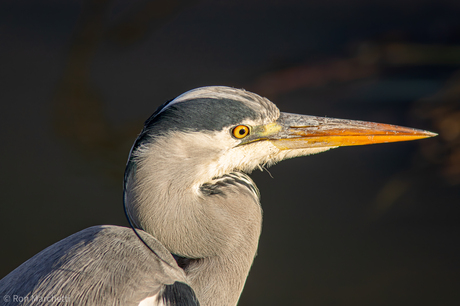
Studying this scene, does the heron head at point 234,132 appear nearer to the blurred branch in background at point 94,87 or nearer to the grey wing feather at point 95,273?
the grey wing feather at point 95,273

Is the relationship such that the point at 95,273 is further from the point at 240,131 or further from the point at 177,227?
the point at 240,131

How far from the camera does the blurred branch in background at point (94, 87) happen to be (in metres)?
2.88

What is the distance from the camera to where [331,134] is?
4.26ft

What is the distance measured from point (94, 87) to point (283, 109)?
1.52 metres

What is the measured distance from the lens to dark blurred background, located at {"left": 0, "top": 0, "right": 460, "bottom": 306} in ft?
7.54

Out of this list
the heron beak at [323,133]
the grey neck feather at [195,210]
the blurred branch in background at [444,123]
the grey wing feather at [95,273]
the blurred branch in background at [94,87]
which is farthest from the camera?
the blurred branch in background at [94,87]

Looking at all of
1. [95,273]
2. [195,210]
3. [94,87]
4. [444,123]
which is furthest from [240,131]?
[94,87]

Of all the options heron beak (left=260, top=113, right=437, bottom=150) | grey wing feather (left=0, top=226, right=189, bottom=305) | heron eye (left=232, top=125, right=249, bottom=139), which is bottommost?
grey wing feather (left=0, top=226, right=189, bottom=305)

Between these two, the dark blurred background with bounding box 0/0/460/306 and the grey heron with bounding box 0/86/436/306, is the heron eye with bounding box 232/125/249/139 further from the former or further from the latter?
the dark blurred background with bounding box 0/0/460/306

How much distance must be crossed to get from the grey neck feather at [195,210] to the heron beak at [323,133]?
23 centimetres

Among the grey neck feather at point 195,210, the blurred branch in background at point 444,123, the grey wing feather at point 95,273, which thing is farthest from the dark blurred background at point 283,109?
the grey wing feather at point 95,273

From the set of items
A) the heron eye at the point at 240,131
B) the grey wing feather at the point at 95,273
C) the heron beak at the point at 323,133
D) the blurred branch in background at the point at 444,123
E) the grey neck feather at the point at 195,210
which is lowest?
the grey wing feather at the point at 95,273

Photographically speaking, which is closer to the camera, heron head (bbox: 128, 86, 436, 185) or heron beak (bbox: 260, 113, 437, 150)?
heron head (bbox: 128, 86, 436, 185)

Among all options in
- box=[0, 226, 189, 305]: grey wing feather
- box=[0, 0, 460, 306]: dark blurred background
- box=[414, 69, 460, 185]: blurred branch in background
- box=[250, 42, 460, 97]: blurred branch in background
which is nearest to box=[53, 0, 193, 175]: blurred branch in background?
box=[0, 0, 460, 306]: dark blurred background
